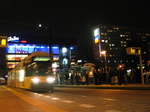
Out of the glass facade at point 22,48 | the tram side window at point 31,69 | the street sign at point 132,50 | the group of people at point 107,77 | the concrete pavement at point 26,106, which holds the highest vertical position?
the glass facade at point 22,48

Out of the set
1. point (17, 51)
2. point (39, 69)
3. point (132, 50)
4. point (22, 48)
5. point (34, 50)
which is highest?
point (22, 48)

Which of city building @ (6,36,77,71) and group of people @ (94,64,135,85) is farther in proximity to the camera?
city building @ (6,36,77,71)

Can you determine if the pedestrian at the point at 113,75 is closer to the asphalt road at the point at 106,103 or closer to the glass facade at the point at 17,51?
the asphalt road at the point at 106,103

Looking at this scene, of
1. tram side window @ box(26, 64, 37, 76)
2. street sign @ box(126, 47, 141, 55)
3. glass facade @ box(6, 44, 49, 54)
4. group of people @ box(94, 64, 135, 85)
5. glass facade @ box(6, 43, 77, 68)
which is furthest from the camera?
glass facade @ box(6, 44, 49, 54)

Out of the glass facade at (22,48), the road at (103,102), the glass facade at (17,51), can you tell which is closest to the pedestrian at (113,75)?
the road at (103,102)

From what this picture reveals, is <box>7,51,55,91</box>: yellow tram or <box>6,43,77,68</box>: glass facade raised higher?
<box>6,43,77,68</box>: glass facade

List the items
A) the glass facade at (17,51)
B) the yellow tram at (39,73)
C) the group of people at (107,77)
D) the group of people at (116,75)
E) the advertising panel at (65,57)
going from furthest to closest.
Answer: the advertising panel at (65,57)
the glass facade at (17,51)
the group of people at (107,77)
the group of people at (116,75)
the yellow tram at (39,73)

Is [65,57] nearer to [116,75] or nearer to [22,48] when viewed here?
[22,48]

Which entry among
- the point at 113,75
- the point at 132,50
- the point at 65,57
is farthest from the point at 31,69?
the point at 65,57

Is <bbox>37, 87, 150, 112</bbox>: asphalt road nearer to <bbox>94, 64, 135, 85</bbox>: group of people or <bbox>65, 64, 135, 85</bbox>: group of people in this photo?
<bbox>94, 64, 135, 85</bbox>: group of people

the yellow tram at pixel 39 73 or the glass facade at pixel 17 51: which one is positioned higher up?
the glass facade at pixel 17 51

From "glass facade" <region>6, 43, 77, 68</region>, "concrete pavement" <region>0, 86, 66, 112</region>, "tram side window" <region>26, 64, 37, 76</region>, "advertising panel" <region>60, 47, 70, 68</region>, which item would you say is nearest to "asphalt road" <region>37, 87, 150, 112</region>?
"concrete pavement" <region>0, 86, 66, 112</region>

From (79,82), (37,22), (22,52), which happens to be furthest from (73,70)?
(22,52)

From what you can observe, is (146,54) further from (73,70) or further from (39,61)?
(39,61)
